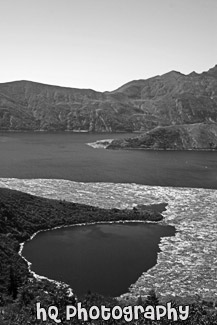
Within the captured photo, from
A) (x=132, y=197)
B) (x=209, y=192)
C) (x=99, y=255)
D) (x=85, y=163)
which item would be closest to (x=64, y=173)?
(x=85, y=163)

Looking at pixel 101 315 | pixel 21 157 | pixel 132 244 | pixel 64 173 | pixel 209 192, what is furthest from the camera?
pixel 21 157

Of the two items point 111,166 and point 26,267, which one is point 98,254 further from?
point 111,166

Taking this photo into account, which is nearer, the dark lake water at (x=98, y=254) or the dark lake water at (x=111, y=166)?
the dark lake water at (x=98, y=254)

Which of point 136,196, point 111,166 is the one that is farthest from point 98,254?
point 111,166

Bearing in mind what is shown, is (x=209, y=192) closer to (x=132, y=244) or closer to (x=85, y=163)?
(x=132, y=244)

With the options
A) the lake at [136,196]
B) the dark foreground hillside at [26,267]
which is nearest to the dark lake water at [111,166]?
the lake at [136,196]

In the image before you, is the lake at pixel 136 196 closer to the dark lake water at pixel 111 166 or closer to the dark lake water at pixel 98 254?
the dark lake water at pixel 111 166

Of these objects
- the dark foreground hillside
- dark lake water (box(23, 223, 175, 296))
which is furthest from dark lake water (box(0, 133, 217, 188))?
dark lake water (box(23, 223, 175, 296))
